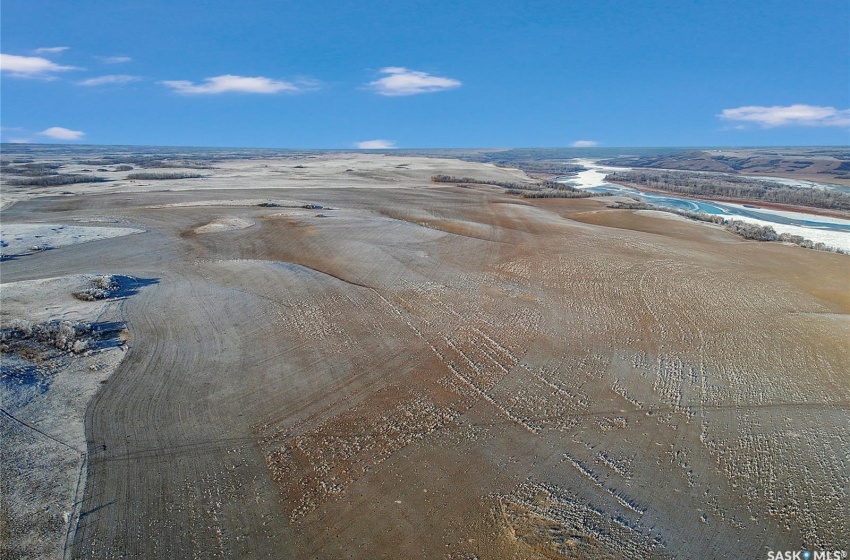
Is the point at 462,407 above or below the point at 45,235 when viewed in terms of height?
below

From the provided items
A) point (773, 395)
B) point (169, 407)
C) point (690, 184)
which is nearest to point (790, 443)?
point (773, 395)

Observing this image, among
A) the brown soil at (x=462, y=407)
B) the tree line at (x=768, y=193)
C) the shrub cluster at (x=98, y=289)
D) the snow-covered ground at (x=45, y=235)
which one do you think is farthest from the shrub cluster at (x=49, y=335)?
the tree line at (x=768, y=193)

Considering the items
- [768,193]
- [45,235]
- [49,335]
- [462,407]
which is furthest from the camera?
[768,193]

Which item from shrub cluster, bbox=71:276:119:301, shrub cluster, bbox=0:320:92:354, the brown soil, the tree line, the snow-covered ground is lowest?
the brown soil

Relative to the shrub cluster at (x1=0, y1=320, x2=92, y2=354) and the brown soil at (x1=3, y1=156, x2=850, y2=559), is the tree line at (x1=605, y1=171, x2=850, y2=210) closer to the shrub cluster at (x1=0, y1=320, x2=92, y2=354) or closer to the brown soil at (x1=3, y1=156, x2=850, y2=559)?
the brown soil at (x1=3, y1=156, x2=850, y2=559)

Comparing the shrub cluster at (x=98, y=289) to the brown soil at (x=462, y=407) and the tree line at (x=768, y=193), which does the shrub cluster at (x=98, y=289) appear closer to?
the brown soil at (x=462, y=407)

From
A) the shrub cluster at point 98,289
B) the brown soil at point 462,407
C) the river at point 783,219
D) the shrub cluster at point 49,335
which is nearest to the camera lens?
the brown soil at point 462,407

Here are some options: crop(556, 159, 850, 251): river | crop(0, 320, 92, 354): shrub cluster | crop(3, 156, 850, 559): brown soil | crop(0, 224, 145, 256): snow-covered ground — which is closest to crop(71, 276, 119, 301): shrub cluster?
crop(3, 156, 850, 559): brown soil

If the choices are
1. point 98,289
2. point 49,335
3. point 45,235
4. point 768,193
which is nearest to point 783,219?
point 768,193

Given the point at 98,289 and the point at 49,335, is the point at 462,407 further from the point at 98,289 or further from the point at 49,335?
the point at 98,289

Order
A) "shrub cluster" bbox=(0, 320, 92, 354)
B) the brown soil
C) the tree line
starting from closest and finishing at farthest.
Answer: the brown soil → "shrub cluster" bbox=(0, 320, 92, 354) → the tree line

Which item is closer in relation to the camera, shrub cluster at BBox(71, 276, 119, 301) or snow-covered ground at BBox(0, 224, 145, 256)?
shrub cluster at BBox(71, 276, 119, 301)
